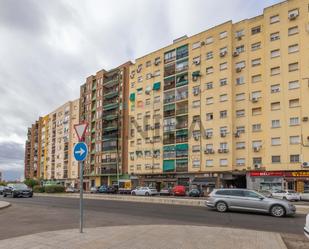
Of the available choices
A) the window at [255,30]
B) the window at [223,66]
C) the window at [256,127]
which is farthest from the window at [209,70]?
the window at [256,127]

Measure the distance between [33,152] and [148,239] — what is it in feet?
388

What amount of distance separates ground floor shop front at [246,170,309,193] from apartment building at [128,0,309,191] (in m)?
0.13

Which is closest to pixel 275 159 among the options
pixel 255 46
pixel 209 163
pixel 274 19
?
pixel 209 163

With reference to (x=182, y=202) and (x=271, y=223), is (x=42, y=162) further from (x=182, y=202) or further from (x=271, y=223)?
(x=271, y=223)

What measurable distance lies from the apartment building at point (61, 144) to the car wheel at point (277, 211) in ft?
247

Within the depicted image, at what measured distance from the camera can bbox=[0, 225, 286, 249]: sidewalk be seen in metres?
7.91

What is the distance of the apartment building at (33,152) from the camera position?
115 m

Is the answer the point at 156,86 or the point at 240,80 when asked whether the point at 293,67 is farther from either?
the point at 156,86

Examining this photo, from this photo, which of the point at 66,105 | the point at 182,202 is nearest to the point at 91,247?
the point at 182,202

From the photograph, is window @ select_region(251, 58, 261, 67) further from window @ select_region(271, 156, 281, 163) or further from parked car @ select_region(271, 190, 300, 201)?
parked car @ select_region(271, 190, 300, 201)

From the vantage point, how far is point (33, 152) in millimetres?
118562

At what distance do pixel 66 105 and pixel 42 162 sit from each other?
83.4 feet

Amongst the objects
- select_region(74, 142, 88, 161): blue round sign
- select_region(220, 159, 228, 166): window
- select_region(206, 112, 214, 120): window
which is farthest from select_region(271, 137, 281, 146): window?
select_region(74, 142, 88, 161): blue round sign

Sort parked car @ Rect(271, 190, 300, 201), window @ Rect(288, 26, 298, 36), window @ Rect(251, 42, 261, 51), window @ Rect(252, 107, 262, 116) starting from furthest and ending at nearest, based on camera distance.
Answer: window @ Rect(251, 42, 261, 51), window @ Rect(252, 107, 262, 116), window @ Rect(288, 26, 298, 36), parked car @ Rect(271, 190, 300, 201)
